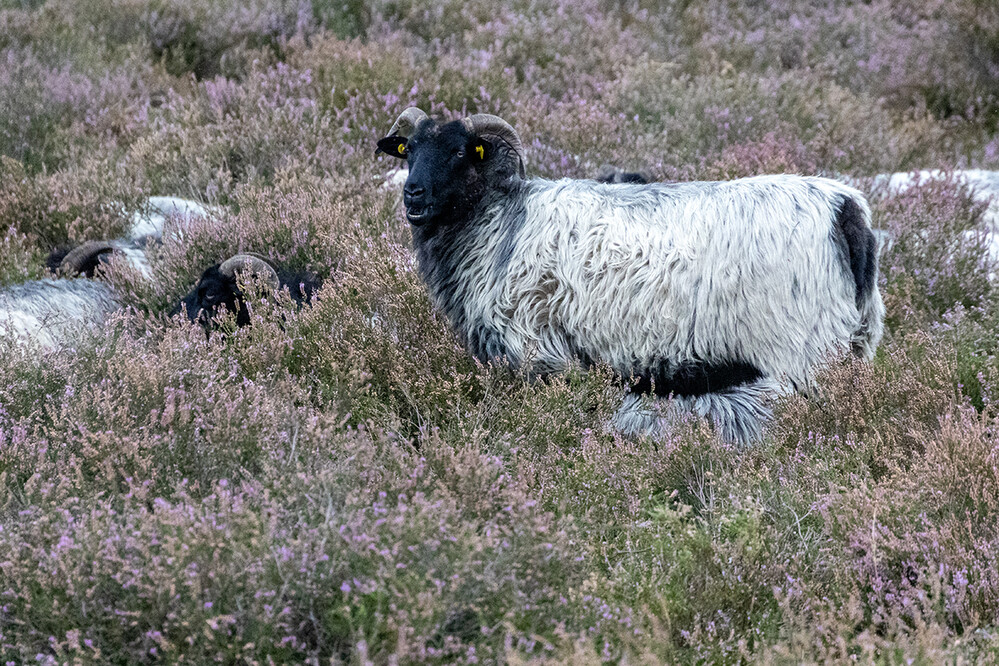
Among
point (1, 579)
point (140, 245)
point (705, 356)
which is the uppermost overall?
point (1, 579)

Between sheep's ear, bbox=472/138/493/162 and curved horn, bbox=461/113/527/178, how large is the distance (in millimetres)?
35

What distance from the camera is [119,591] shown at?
3.01 m

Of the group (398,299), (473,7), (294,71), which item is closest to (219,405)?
(398,299)

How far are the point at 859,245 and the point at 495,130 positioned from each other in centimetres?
219

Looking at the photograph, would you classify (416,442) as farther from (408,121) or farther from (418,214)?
(408,121)

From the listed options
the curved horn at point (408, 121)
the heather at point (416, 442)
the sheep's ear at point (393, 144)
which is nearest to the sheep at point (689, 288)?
the heather at point (416, 442)

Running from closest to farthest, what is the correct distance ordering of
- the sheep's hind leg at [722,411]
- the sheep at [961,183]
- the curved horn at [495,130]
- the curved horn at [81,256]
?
1. the sheep's hind leg at [722,411]
2. the curved horn at [495,130]
3. the curved horn at [81,256]
4. the sheep at [961,183]

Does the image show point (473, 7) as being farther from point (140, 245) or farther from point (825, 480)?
point (825, 480)

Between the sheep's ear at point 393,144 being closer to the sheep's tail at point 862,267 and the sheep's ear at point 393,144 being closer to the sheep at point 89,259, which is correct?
the sheep at point 89,259

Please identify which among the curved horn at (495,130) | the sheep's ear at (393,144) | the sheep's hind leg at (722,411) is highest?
the curved horn at (495,130)

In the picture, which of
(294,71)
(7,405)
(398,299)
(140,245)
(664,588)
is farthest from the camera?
(294,71)

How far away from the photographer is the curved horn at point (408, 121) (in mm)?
5986

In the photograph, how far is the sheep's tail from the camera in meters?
5.12

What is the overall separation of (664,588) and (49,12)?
11.8 meters
